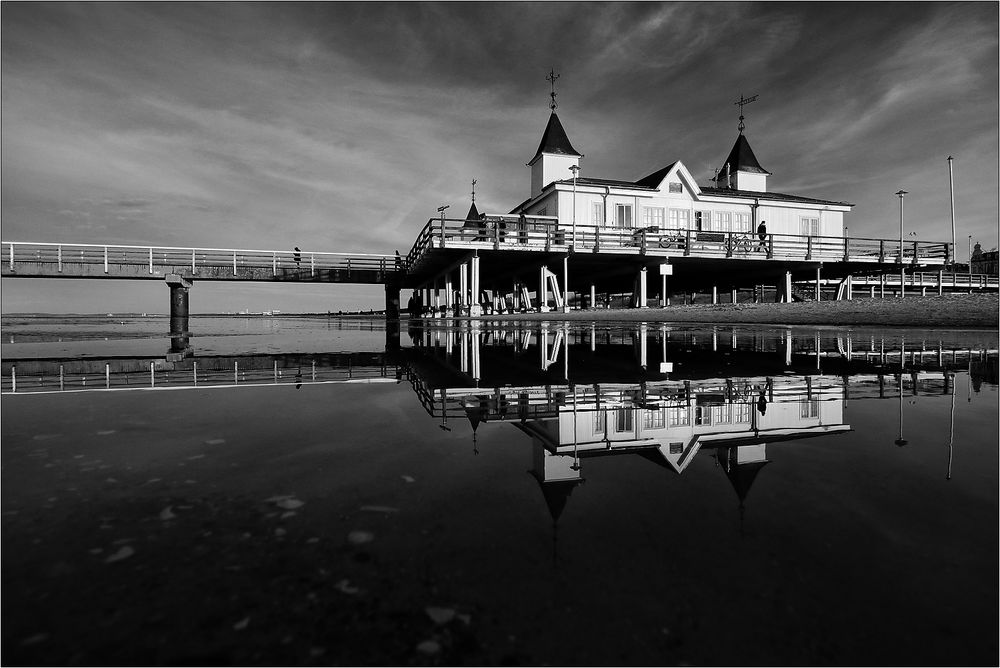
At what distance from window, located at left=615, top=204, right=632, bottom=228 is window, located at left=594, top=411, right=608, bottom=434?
2748 centimetres

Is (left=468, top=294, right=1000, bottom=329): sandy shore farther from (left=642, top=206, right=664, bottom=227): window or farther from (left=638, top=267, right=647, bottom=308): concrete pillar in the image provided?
(left=642, top=206, right=664, bottom=227): window

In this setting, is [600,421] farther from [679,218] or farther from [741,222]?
[741,222]

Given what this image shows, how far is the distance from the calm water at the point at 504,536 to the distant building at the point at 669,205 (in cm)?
2528

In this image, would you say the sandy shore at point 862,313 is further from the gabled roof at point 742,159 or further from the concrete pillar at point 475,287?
the gabled roof at point 742,159

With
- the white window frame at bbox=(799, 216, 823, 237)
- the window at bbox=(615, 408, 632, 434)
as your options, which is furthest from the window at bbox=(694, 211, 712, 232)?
the window at bbox=(615, 408, 632, 434)

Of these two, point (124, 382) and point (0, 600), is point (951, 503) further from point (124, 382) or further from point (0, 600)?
point (124, 382)

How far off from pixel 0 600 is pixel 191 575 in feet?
1.11

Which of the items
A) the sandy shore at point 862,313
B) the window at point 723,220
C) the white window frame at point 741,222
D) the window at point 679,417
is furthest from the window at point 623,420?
the white window frame at point 741,222

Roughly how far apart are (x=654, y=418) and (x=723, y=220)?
31186mm

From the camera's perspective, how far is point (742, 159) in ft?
→ 130

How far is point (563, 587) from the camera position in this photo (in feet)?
3.62

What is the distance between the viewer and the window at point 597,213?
28.4m

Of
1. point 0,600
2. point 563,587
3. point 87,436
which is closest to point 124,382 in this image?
point 87,436

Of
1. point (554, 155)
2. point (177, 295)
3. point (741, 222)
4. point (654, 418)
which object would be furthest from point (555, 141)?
point (654, 418)
